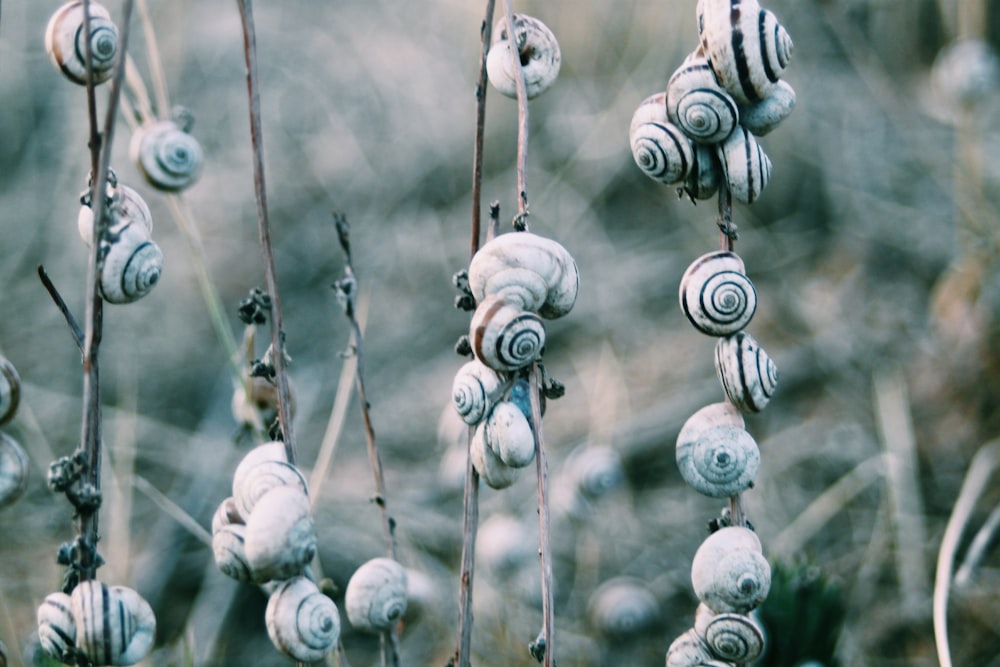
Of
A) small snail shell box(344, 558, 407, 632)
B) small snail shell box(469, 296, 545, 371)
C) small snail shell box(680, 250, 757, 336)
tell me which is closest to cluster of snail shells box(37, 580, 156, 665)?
small snail shell box(344, 558, 407, 632)

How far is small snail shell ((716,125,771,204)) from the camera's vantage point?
0.64 m

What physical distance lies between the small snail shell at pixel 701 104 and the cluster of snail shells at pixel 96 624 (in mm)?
454

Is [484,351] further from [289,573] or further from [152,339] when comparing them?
[152,339]

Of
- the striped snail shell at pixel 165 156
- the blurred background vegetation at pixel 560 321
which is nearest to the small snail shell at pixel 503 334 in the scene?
the striped snail shell at pixel 165 156

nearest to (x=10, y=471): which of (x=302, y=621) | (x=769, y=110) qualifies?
(x=302, y=621)

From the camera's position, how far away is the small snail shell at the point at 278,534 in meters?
0.58

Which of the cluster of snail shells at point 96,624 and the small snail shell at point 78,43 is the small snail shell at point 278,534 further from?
the small snail shell at point 78,43

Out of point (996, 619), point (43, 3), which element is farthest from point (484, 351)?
point (43, 3)

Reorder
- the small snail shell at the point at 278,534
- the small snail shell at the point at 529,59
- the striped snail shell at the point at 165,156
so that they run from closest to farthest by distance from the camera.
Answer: the small snail shell at the point at 278,534 → the small snail shell at the point at 529,59 → the striped snail shell at the point at 165,156

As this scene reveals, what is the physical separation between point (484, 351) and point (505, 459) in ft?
0.24

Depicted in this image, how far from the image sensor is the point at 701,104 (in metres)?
0.63

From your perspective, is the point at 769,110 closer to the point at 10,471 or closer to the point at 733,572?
the point at 733,572

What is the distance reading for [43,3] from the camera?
246 cm

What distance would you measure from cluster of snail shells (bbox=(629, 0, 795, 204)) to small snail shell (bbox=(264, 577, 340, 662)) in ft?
1.14
